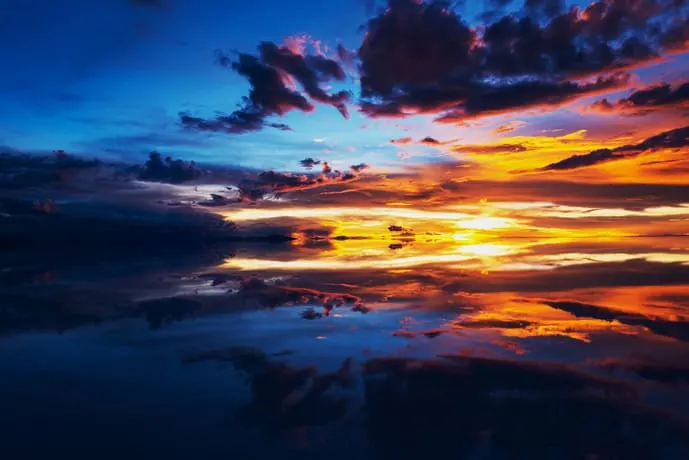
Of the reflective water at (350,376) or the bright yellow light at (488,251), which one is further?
the bright yellow light at (488,251)

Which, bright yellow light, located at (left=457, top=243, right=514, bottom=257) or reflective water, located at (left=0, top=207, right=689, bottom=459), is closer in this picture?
reflective water, located at (left=0, top=207, right=689, bottom=459)

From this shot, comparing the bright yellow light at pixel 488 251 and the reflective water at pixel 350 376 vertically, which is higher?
the bright yellow light at pixel 488 251

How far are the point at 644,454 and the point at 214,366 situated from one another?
576 centimetres

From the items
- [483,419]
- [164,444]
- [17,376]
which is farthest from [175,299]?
[483,419]

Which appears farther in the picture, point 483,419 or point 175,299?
point 175,299

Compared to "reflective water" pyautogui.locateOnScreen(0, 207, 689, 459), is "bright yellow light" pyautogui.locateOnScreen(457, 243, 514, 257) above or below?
above

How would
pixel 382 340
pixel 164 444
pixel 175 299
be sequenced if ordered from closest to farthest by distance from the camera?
1. pixel 164 444
2. pixel 382 340
3. pixel 175 299

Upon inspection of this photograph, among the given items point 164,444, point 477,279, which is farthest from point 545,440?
point 477,279

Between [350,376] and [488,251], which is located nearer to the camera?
[350,376]

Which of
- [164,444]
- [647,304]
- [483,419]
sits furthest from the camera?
[647,304]

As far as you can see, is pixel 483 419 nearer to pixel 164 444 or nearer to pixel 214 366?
pixel 164 444

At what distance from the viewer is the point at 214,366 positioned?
26.9 feet

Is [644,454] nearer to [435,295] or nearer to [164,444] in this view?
[164,444]

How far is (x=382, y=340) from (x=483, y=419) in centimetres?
396
